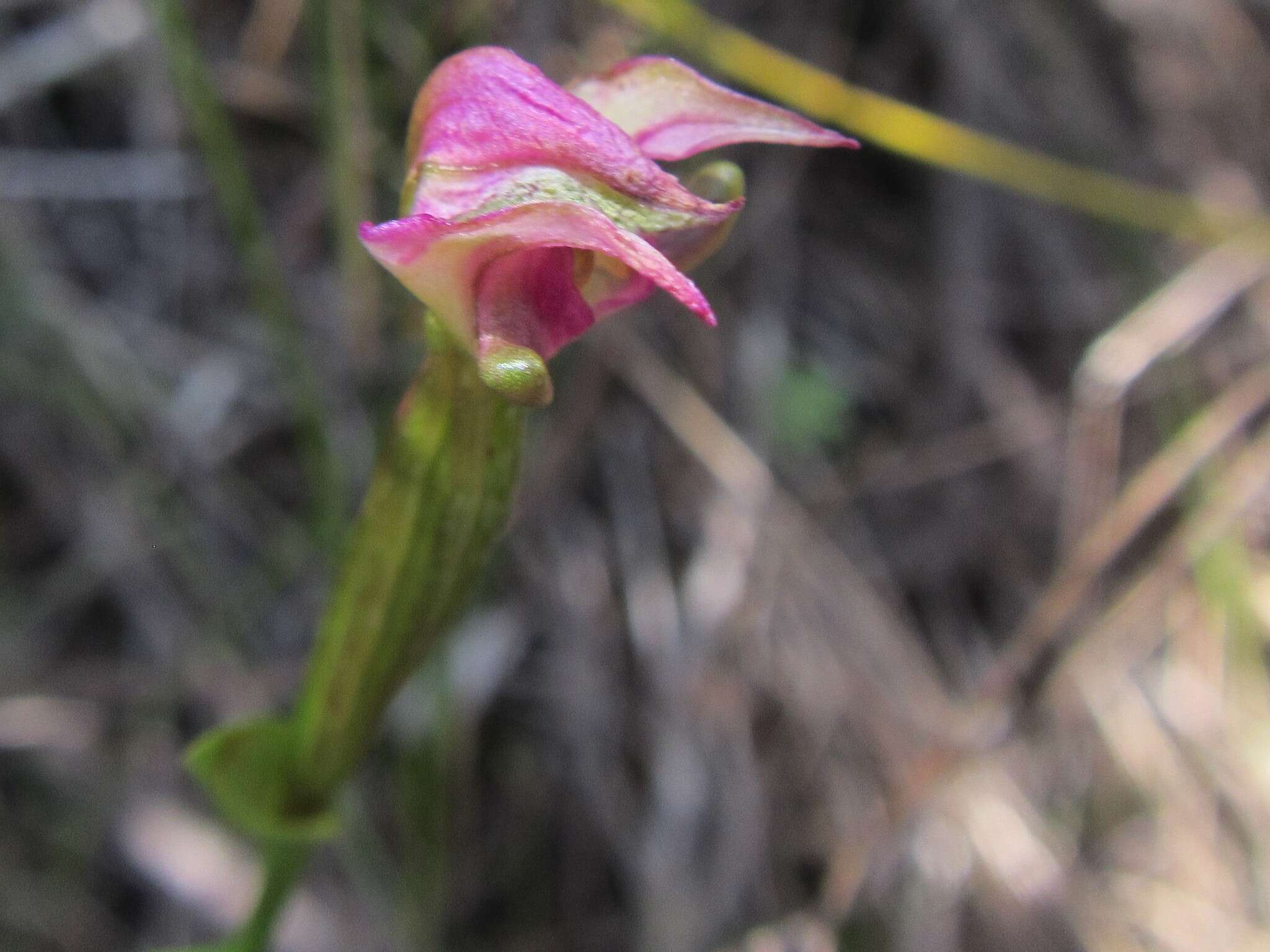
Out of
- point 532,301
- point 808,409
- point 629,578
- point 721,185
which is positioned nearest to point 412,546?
point 532,301

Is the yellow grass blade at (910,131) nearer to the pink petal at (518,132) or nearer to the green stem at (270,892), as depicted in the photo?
the pink petal at (518,132)

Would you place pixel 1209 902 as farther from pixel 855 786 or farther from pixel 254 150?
pixel 254 150

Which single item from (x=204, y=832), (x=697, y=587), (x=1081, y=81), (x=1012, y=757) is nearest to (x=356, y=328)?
(x=697, y=587)

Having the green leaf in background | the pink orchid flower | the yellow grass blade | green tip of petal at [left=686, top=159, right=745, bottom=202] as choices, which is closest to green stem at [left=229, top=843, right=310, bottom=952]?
the pink orchid flower

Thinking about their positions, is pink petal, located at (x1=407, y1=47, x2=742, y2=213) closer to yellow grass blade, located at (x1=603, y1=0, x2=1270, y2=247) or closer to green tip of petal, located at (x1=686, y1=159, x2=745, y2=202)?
green tip of petal, located at (x1=686, y1=159, x2=745, y2=202)

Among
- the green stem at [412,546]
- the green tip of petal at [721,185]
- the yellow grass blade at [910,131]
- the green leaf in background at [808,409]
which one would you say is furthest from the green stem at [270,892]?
the green leaf in background at [808,409]

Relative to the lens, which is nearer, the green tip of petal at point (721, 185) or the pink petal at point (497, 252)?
the pink petal at point (497, 252)

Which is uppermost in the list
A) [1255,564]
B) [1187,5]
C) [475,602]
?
[1187,5]
